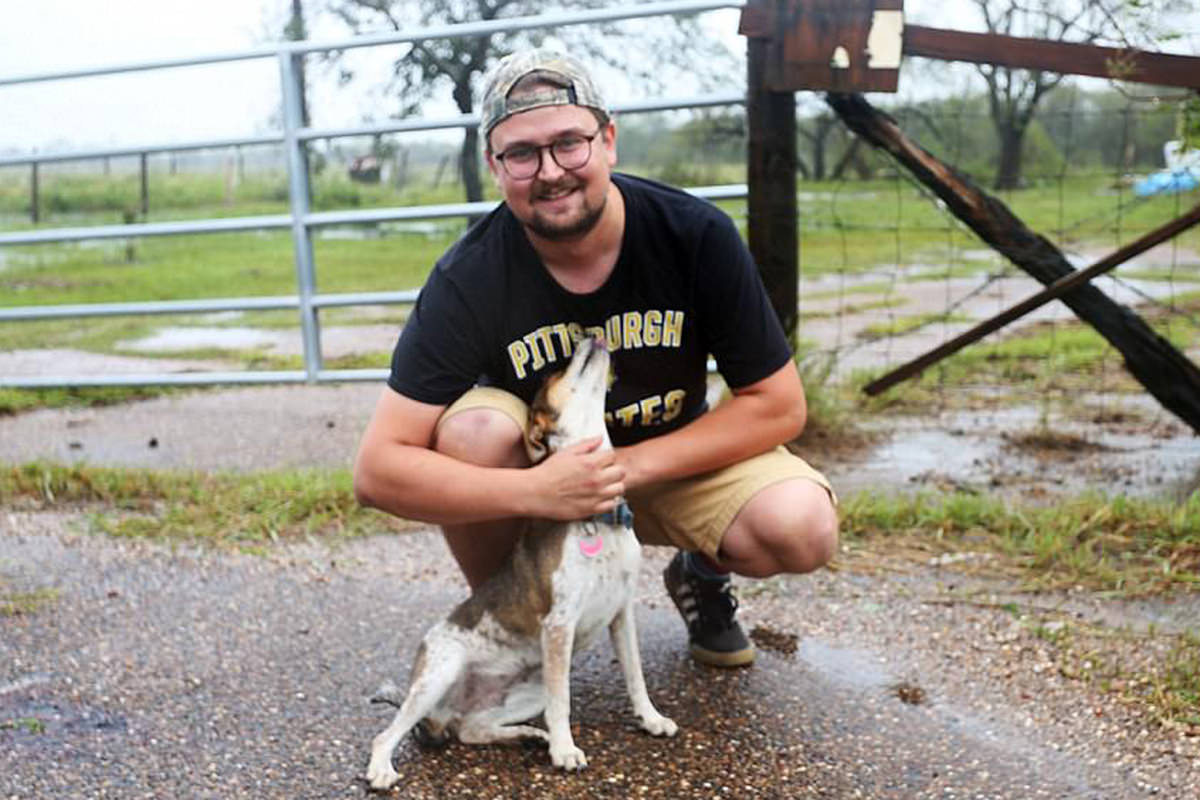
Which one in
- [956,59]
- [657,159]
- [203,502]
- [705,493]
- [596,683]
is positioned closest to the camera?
[705,493]

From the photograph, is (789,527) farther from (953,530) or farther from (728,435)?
(953,530)

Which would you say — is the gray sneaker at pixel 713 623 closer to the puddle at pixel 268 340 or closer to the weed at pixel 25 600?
the weed at pixel 25 600

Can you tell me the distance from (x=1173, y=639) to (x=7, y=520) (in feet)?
11.6

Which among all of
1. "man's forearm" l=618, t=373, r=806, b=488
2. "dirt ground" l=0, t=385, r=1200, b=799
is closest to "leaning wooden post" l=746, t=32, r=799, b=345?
"dirt ground" l=0, t=385, r=1200, b=799

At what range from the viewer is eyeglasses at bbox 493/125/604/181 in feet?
8.33

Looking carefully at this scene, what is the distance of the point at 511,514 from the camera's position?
2564 millimetres

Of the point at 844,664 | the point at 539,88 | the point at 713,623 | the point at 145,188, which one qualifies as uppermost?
the point at 539,88

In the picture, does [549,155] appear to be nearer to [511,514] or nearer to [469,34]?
[511,514]

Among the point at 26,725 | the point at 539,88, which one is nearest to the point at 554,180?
the point at 539,88

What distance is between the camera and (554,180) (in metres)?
2.54

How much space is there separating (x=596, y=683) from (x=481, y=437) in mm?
709

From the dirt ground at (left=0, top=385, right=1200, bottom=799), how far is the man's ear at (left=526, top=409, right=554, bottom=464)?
23.9 inches

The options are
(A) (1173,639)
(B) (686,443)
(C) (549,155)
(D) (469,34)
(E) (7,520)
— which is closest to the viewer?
(C) (549,155)

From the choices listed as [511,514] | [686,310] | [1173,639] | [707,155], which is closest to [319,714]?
[511,514]
